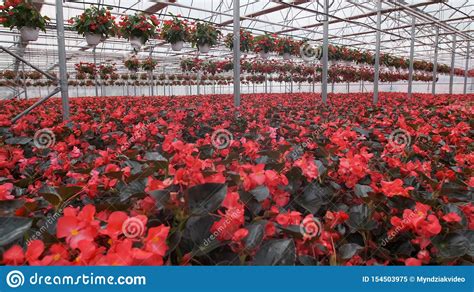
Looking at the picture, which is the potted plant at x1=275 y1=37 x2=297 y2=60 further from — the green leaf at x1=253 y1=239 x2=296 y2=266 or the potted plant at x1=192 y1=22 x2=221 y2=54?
the green leaf at x1=253 y1=239 x2=296 y2=266

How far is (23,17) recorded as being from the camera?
421 centimetres

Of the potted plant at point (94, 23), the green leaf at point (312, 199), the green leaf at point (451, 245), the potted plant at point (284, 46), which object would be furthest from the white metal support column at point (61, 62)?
the potted plant at point (284, 46)

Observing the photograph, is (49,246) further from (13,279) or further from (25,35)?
(25,35)

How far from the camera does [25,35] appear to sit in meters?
4.36

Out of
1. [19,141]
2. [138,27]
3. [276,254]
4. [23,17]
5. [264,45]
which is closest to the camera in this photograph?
[276,254]

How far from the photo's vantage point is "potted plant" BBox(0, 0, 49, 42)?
418 centimetres

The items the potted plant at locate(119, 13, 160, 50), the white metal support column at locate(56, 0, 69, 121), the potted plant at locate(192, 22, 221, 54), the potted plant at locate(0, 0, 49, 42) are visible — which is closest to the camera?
the white metal support column at locate(56, 0, 69, 121)

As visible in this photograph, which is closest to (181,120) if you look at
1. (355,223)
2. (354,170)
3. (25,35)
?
(354,170)

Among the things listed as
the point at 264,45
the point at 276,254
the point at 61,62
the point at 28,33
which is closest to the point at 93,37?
the point at 28,33

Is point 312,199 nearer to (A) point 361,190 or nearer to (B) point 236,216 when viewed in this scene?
(A) point 361,190

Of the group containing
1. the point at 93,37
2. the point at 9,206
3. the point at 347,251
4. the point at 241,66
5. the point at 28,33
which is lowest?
the point at 347,251

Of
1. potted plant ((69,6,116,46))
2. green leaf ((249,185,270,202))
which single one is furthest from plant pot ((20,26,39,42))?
green leaf ((249,185,270,202))

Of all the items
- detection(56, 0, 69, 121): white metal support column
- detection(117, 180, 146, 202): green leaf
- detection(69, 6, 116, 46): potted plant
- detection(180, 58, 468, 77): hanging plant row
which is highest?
detection(180, 58, 468, 77): hanging plant row

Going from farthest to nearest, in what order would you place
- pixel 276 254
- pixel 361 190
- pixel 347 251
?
pixel 361 190 < pixel 347 251 < pixel 276 254
